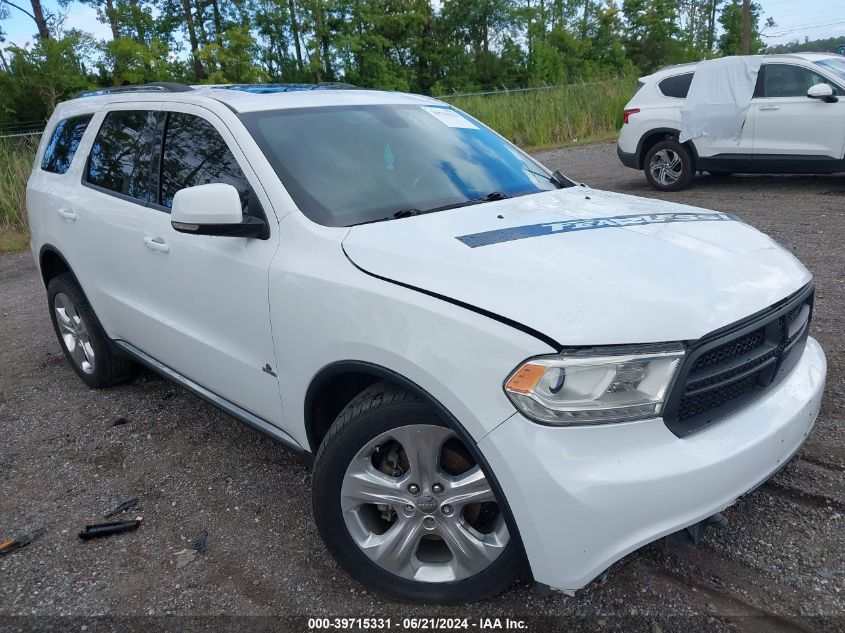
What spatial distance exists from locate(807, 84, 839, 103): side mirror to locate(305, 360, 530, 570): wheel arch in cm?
822

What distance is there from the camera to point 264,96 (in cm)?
324

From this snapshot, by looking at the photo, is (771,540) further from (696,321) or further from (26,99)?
(26,99)

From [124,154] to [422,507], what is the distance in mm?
2657

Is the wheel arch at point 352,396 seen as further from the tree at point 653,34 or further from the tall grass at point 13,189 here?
the tree at point 653,34

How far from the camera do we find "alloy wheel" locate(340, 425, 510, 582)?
2.16 m

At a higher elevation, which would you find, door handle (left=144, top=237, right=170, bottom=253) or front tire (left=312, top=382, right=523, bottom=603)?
door handle (left=144, top=237, right=170, bottom=253)

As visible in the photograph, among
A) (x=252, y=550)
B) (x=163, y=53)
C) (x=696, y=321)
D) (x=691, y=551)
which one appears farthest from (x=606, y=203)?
(x=163, y=53)

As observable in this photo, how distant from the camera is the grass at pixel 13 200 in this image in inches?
410

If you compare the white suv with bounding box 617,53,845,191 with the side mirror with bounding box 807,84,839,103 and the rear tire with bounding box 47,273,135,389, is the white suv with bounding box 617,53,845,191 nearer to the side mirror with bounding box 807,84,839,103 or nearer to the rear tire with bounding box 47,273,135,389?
the side mirror with bounding box 807,84,839,103

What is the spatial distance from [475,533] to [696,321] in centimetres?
96

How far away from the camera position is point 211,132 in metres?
3.05

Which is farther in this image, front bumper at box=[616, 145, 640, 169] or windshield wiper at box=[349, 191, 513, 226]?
front bumper at box=[616, 145, 640, 169]

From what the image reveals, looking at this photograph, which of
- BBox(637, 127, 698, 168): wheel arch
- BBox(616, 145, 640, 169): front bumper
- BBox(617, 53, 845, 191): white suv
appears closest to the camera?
BBox(617, 53, 845, 191): white suv

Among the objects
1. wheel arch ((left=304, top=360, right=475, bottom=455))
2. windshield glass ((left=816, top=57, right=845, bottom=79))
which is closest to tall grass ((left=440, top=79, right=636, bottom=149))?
windshield glass ((left=816, top=57, right=845, bottom=79))
